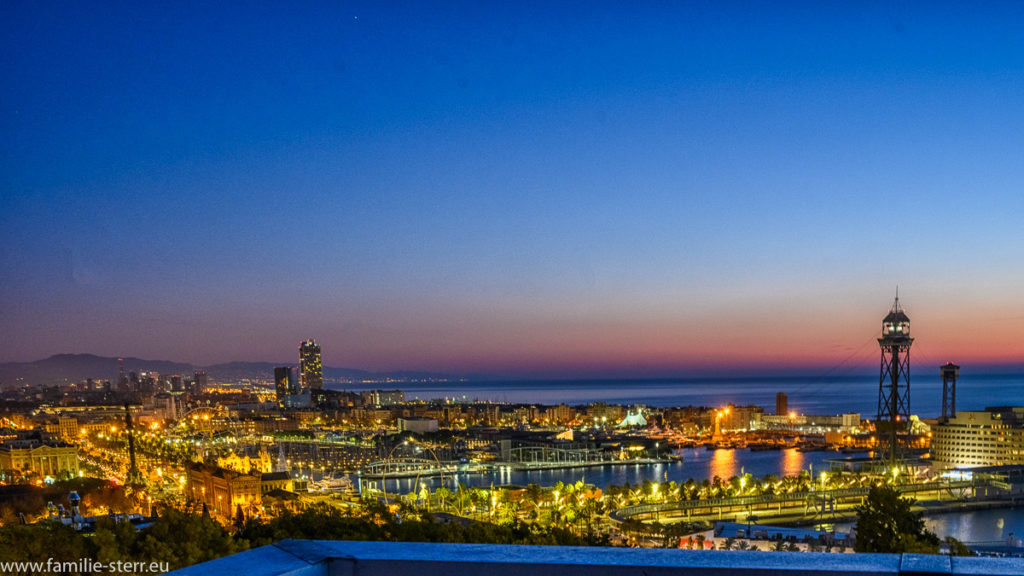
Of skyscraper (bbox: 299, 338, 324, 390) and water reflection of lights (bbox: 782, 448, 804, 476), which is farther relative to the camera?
skyscraper (bbox: 299, 338, 324, 390)

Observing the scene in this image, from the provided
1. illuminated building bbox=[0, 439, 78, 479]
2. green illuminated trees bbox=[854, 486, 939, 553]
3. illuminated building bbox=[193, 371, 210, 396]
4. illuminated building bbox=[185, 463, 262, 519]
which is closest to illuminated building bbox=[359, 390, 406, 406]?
illuminated building bbox=[193, 371, 210, 396]

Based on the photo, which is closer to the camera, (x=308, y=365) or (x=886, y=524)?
(x=886, y=524)

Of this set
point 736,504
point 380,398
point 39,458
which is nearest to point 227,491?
point 39,458

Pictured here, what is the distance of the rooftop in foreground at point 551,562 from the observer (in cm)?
69

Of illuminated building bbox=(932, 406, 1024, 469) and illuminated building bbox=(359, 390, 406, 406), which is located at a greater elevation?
illuminated building bbox=(932, 406, 1024, 469)

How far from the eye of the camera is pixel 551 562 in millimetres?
734

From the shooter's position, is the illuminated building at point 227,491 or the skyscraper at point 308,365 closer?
the illuminated building at point 227,491

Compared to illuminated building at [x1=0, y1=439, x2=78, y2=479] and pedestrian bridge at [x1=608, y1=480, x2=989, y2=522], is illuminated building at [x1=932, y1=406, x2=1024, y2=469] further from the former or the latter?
illuminated building at [x1=0, y1=439, x2=78, y2=479]

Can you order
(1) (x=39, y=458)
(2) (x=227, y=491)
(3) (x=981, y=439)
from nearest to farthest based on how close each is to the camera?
(2) (x=227, y=491)
(1) (x=39, y=458)
(3) (x=981, y=439)

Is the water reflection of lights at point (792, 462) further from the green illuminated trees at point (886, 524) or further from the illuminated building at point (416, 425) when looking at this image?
the illuminated building at point (416, 425)

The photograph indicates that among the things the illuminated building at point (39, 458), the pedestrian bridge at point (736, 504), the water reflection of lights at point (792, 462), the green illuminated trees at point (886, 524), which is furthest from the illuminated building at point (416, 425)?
the green illuminated trees at point (886, 524)

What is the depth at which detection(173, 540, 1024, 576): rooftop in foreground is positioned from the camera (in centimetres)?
69

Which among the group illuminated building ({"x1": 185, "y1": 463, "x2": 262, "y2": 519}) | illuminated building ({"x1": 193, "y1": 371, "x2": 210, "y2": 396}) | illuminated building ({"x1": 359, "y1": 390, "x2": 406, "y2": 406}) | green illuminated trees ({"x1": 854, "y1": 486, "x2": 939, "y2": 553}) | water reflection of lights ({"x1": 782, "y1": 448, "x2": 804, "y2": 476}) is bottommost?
illuminated building ({"x1": 359, "y1": 390, "x2": 406, "y2": 406})

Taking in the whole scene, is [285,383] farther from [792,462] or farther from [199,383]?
[792,462]
